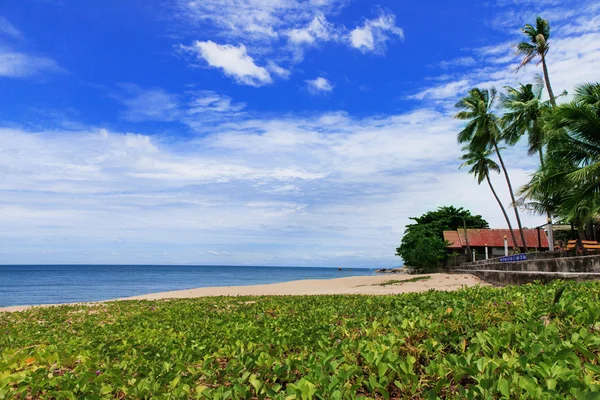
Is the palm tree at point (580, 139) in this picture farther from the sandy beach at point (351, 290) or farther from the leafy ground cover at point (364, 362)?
the leafy ground cover at point (364, 362)

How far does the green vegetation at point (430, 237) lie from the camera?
42.5m

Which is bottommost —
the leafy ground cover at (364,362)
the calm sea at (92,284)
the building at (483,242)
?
the calm sea at (92,284)

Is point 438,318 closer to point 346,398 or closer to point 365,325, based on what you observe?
point 365,325

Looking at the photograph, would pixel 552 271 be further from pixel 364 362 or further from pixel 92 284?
pixel 92 284

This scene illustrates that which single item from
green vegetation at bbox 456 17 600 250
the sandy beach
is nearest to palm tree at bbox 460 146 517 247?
green vegetation at bbox 456 17 600 250

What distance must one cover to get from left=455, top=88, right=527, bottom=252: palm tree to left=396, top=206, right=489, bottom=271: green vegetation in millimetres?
9586

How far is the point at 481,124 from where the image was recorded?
33656 mm

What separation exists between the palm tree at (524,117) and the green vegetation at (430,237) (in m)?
14.7

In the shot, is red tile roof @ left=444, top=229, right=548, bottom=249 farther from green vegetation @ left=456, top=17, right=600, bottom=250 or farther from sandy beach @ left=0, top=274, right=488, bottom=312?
sandy beach @ left=0, top=274, right=488, bottom=312

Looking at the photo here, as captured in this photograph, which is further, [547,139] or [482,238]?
[482,238]

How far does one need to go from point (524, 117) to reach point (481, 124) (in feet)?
17.8

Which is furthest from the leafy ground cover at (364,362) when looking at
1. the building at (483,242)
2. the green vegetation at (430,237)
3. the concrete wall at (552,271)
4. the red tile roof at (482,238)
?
the red tile roof at (482,238)

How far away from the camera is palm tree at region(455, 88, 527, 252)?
108 feet

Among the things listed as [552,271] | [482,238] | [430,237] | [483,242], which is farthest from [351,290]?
[482,238]
